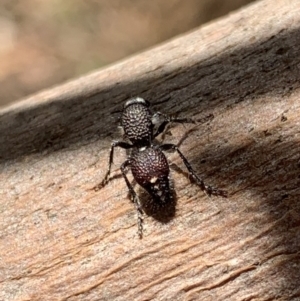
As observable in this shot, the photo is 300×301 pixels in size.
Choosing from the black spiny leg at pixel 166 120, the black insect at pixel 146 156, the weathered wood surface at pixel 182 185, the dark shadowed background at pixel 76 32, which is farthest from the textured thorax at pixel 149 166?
the dark shadowed background at pixel 76 32

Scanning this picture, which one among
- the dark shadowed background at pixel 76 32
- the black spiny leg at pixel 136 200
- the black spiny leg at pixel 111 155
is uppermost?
the black spiny leg at pixel 111 155

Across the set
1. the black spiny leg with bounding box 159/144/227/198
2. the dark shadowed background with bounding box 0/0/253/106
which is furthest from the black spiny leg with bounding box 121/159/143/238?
the dark shadowed background with bounding box 0/0/253/106

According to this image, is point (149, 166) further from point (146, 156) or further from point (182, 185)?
point (182, 185)

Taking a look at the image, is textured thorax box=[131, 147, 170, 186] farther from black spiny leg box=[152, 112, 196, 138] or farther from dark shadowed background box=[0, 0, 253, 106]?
dark shadowed background box=[0, 0, 253, 106]

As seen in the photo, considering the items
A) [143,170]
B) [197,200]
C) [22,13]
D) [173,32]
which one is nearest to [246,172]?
[197,200]

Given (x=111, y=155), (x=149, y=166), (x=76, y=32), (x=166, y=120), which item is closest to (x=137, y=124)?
(x=166, y=120)

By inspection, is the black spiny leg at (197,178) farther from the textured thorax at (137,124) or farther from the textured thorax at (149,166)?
the textured thorax at (137,124)
